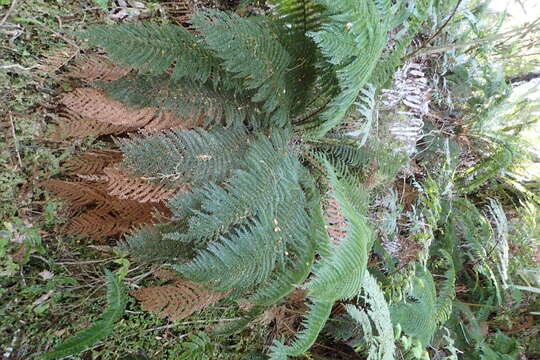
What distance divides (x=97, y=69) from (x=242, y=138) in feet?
2.04

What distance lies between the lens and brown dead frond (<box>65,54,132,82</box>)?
153 cm

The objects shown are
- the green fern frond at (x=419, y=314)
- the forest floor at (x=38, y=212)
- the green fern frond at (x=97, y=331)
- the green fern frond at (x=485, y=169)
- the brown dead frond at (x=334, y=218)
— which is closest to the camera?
the green fern frond at (x=97, y=331)

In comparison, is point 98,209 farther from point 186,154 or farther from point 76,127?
point 186,154

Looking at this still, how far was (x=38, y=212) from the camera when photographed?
61.1 inches

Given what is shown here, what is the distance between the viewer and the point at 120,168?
1419mm

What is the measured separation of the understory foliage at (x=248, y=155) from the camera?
1269mm

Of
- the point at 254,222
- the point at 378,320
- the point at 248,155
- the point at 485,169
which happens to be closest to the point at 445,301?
the point at 378,320

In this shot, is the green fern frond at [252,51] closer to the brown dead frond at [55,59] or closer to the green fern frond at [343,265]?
the green fern frond at [343,265]

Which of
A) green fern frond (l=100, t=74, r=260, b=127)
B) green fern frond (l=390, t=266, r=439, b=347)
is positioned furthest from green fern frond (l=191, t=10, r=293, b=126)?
green fern frond (l=390, t=266, r=439, b=347)

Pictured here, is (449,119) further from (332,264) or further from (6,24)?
(6,24)

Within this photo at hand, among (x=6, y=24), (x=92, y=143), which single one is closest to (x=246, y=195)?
(x=92, y=143)

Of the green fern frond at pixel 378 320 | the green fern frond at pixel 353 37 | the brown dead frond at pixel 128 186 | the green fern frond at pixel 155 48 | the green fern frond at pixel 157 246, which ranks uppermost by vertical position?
the green fern frond at pixel 353 37

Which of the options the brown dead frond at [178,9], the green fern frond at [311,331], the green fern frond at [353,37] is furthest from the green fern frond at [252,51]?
the green fern frond at [311,331]

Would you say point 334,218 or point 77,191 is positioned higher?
point 334,218
